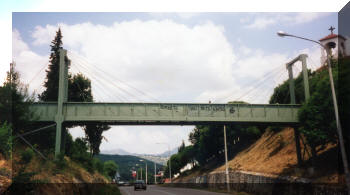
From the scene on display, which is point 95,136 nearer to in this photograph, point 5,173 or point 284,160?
point 284,160

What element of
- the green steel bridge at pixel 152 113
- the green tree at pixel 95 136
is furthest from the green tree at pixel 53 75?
the green steel bridge at pixel 152 113

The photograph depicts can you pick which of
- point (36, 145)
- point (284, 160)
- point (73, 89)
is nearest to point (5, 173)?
point (36, 145)

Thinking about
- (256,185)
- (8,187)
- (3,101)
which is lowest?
(256,185)

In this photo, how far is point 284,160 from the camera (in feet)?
131

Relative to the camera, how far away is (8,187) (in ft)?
42.5

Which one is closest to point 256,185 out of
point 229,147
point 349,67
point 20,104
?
point 349,67

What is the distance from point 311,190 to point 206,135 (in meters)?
47.0

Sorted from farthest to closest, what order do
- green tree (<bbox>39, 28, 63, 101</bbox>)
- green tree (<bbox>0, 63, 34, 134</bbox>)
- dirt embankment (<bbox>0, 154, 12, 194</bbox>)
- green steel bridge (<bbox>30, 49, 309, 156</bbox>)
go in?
green tree (<bbox>39, 28, 63, 101</bbox>) < green steel bridge (<bbox>30, 49, 309, 156</bbox>) < green tree (<bbox>0, 63, 34, 134</bbox>) < dirt embankment (<bbox>0, 154, 12, 194</bbox>)

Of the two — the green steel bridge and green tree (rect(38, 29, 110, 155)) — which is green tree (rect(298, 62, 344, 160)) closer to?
the green steel bridge

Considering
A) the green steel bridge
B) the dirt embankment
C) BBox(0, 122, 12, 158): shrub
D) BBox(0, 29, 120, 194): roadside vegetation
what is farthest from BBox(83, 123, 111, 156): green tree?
the dirt embankment

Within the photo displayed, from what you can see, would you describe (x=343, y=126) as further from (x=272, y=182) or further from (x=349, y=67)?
(x=272, y=182)

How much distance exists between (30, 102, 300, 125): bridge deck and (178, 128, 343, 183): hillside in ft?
18.4

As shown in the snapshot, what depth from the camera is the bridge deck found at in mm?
33406

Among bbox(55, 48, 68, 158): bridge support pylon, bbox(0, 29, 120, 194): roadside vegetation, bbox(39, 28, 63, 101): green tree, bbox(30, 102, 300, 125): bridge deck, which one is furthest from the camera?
bbox(39, 28, 63, 101): green tree
